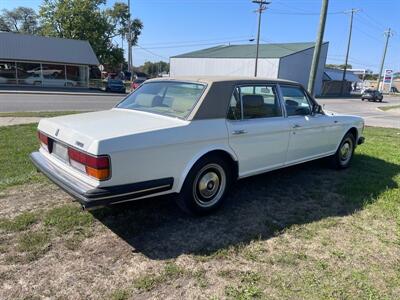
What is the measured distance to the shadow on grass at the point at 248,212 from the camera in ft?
11.8

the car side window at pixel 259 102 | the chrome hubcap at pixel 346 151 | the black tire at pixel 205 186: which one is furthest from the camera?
the chrome hubcap at pixel 346 151

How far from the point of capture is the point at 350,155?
6.62 metres

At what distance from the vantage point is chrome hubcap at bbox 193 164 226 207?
397 cm

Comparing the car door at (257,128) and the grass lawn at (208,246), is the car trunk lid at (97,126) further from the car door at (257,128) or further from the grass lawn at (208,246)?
the grass lawn at (208,246)

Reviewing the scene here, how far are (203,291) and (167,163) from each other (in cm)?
128

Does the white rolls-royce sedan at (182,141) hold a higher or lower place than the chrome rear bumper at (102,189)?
higher

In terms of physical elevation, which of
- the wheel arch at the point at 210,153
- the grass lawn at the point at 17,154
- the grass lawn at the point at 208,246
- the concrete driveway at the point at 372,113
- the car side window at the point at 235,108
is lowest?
the concrete driveway at the point at 372,113

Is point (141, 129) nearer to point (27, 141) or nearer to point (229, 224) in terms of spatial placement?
point (229, 224)

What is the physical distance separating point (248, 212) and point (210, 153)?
38.9 inches

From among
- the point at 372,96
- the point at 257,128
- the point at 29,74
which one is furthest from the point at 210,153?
the point at 372,96

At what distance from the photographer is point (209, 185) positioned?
13.4 ft

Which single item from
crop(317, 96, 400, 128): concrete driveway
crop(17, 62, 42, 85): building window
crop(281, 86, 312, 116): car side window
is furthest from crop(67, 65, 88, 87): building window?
crop(281, 86, 312, 116): car side window

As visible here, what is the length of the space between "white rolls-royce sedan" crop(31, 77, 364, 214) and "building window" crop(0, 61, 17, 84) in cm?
3279

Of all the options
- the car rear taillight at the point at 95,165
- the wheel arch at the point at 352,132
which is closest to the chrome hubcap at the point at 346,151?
the wheel arch at the point at 352,132
